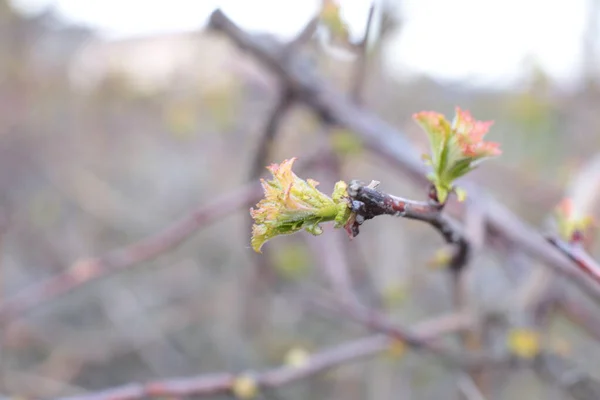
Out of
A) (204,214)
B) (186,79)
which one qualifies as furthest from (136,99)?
(204,214)

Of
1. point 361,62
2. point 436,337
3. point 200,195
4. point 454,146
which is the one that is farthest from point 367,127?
point 200,195

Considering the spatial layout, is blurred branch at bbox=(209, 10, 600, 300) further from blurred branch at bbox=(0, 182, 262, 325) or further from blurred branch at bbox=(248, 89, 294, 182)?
blurred branch at bbox=(0, 182, 262, 325)

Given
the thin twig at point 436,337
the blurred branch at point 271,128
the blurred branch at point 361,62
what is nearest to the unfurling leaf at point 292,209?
the blurred branch at point 361,62

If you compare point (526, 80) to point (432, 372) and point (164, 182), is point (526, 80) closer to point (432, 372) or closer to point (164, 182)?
point (432, 372)

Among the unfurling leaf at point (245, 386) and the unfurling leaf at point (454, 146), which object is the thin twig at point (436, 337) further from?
the unfurling leaf at point (454, 146)

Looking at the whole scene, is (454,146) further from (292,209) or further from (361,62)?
(361,62)

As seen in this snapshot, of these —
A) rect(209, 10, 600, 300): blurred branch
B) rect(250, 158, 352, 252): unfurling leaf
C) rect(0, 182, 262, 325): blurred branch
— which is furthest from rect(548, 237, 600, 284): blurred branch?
rect(0, 182, 262, 325): blurred branch

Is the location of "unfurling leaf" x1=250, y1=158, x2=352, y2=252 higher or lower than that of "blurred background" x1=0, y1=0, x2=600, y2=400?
lower
